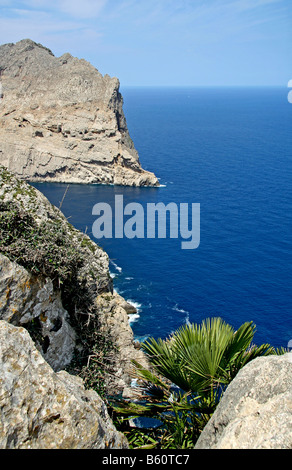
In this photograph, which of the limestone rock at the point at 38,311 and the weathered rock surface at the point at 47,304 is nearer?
the limestone rock at the point at 38,311

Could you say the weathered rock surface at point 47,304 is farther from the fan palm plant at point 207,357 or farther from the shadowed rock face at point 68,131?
the shadowed rock face at point 68,131

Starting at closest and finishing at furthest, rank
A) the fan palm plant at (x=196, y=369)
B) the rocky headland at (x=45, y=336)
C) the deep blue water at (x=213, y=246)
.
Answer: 1. the rocky headland at (x=45, y=336)
2. the fan palm plant at (x=196, y=369)
3. the deep blue water at (x=213, y=246)

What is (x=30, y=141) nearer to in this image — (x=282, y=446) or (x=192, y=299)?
(x=192, y=299)

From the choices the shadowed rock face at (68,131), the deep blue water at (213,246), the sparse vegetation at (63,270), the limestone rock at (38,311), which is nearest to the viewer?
the limestone rock at (38,311)

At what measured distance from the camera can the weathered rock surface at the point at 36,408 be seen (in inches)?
215

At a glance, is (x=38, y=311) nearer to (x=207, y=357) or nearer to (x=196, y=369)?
(x=196, y=369)

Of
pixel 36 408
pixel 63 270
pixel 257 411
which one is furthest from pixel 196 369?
pixel 63 270

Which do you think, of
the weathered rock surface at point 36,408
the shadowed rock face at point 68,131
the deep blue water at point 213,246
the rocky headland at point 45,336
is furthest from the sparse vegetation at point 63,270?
the shadowed rock face at point 68,131

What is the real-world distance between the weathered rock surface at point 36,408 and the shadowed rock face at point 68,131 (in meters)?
79.3

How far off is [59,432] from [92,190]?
78.7m

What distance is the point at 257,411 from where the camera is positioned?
19.4ft

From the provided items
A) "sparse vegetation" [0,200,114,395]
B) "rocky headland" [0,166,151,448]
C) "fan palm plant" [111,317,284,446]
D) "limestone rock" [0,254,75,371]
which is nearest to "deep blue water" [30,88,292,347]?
"sparse vegetation" [0,200,114,395]

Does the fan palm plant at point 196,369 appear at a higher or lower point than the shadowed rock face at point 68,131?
lower

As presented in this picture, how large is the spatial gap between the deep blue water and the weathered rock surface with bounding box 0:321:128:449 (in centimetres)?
3072
